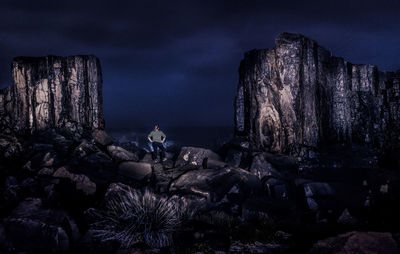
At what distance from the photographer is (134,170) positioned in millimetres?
14453

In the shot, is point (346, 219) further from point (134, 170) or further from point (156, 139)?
point (156, 139)

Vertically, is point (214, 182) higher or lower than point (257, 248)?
higher

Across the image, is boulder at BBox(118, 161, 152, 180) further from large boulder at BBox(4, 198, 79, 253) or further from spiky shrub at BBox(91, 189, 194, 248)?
large boulder at BBox(4, 198, 79, 253)

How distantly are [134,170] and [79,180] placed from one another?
3.36m

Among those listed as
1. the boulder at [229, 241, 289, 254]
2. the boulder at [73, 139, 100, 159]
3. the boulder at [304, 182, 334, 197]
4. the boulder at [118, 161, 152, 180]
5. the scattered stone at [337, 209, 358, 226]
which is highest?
the boulder at [73, 139, 100, 159]

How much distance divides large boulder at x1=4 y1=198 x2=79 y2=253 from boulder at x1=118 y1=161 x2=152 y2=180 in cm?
615

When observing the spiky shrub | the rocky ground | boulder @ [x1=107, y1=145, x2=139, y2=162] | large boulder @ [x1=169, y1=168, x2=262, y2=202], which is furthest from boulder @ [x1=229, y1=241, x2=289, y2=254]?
boulder @ [x1=107, y1=145, x2=139, y2=162]

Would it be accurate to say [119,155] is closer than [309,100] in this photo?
No

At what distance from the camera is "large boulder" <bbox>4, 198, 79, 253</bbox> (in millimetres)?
7242

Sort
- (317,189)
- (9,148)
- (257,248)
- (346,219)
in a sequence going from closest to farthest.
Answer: (257,248) → (346,219) → (317,189) → (9,148)

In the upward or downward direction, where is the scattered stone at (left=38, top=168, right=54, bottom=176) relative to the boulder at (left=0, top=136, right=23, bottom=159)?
downward

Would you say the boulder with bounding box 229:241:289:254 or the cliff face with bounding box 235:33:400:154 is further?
the cliff face with bounding box 235:33:400:154

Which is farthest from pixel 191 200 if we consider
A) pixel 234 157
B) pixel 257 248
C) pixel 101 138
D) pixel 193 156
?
pixel 101 138

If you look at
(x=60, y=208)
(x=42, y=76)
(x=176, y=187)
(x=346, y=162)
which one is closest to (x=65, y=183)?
Result: (x=60, y=208)
